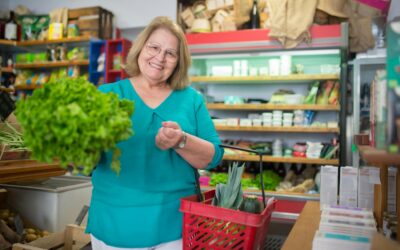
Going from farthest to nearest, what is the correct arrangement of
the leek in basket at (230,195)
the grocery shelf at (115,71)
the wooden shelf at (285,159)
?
the grocery shelf at (115,71), the wooden shelf at (285,159), the leek in basket at (230,195)

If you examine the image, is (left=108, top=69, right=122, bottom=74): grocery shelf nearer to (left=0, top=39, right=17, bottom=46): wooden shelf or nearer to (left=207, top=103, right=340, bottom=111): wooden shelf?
(left=207, top=103, right=340, bottom=111): wooden shelf

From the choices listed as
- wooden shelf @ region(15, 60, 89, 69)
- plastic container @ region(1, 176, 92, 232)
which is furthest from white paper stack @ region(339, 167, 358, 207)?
wooden shelf @ region(15, 60, 89, 69)

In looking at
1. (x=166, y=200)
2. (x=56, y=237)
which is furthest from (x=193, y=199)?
(x=56, y=237)

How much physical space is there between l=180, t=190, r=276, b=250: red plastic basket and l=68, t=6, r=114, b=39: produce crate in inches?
188

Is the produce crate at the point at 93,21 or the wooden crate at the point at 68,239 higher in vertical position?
the produce crate at the point at 93,21

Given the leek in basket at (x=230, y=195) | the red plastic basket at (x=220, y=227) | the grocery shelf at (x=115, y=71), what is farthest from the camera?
the grocery shelf at (x=115, y=71)

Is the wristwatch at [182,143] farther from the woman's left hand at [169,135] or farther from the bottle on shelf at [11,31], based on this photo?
the bottle on shelf at [11,31]

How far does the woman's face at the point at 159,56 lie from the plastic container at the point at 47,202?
1.39 m

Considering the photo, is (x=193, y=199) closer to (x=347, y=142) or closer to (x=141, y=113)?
(x=141, y=113)

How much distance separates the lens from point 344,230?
1.60m

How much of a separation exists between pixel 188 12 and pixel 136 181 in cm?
385

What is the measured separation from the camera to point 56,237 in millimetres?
2338

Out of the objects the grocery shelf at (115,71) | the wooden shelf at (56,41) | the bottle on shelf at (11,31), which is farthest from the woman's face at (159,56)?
the bottle on shelf at (11,31)

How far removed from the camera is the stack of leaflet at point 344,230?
4.65 ft
